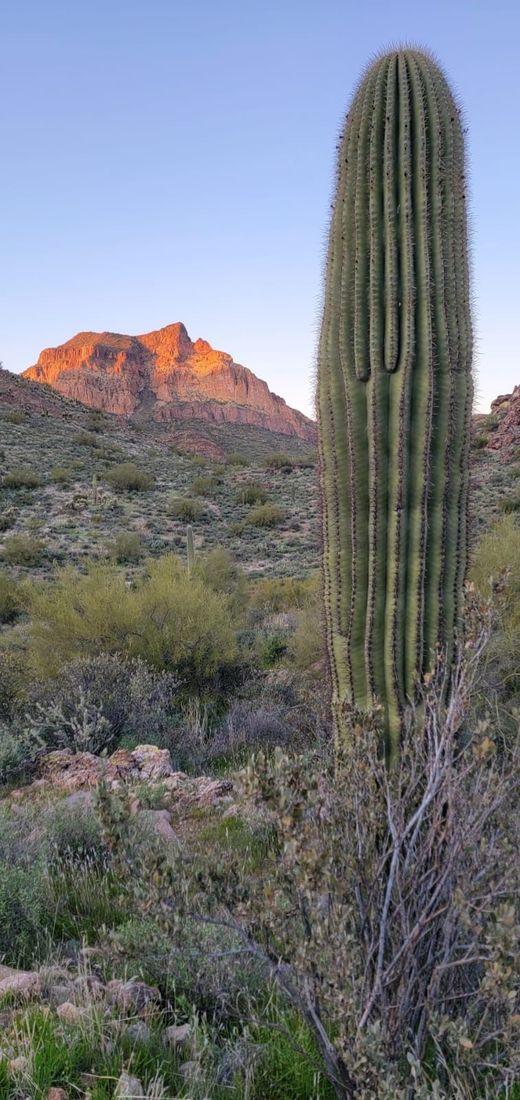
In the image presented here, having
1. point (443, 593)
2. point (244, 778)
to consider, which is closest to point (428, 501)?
point (443, 593)

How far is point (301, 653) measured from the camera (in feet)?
34.2

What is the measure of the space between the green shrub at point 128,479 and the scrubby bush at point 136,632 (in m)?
23.4

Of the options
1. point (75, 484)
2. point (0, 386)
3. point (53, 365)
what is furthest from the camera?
point (53, 365)

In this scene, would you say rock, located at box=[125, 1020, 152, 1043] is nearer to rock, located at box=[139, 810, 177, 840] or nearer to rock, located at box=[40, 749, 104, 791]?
rock, located at box=[139, 810, 177, 840]

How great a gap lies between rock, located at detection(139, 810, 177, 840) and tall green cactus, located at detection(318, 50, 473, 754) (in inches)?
50.1

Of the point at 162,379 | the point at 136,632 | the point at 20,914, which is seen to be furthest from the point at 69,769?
the point at 162,379

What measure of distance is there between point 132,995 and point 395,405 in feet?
10.1

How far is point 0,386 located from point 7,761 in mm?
44027

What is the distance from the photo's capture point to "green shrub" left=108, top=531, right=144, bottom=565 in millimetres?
22188

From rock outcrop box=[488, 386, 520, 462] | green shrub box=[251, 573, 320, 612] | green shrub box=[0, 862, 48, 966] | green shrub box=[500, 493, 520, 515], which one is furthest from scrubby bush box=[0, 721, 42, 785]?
rock outcrop box=[488, 386, 520, 462]

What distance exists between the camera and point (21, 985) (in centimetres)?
279

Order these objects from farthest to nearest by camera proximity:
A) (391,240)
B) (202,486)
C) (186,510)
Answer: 1. (202,486)
2. (186,510)
3. (391,240)

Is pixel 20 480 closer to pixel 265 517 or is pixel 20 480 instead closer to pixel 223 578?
pixel 265 517

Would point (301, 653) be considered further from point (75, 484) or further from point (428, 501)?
point (75, 484)
